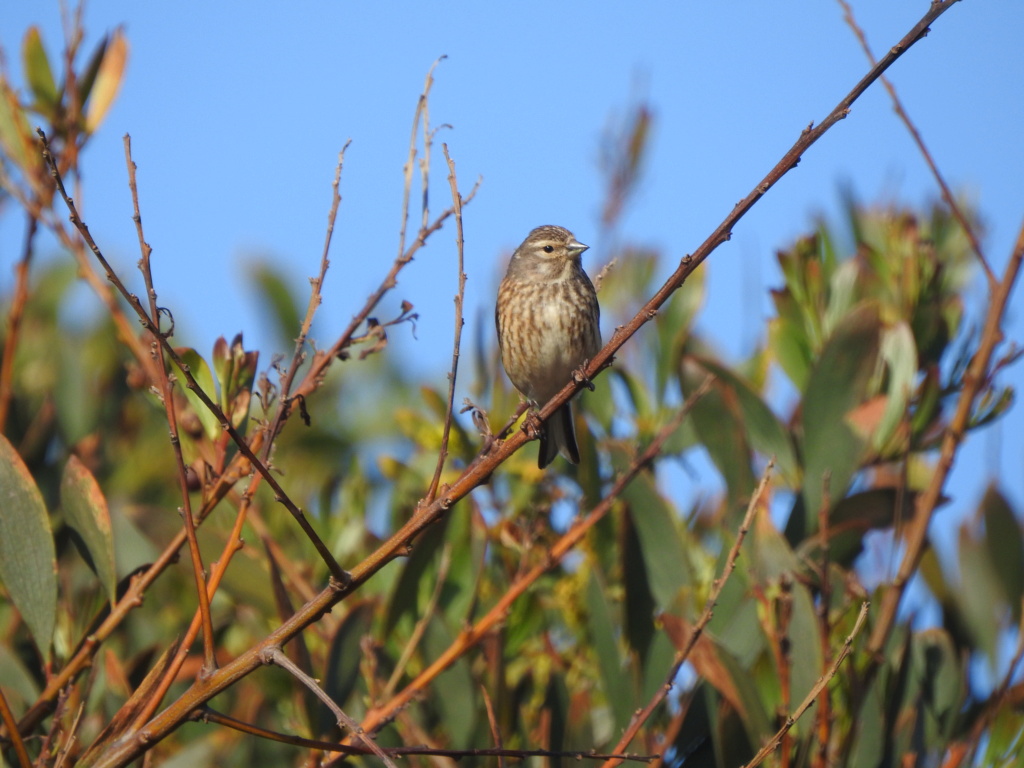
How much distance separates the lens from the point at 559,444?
14.4 feet

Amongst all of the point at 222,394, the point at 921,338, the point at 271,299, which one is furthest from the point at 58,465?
the point at 921,338

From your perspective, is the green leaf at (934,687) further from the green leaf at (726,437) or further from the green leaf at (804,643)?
the green leaf at (726,437)

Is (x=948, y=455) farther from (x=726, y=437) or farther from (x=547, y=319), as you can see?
(x=547, y=319)

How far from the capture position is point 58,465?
399 cm

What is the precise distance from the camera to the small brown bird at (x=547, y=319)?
519 centimetres

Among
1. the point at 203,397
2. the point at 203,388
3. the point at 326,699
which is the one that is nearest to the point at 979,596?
the point at 203,388

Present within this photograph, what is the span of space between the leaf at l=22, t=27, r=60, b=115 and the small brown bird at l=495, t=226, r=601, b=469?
84.8 inches

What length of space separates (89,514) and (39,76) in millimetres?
1635

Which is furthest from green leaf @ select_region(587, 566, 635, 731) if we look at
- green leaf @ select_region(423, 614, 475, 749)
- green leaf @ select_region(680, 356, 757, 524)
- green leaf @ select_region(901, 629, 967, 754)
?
green leaf @ select_region(901, 629, 967, 754)

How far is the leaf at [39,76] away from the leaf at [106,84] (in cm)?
11

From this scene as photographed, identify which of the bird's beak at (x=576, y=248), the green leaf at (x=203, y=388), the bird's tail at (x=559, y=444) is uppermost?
the bird's beak at (x=576, y=248)

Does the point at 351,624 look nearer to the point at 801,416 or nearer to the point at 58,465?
the point at 58,465

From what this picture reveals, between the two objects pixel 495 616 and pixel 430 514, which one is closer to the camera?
pixel 430 514

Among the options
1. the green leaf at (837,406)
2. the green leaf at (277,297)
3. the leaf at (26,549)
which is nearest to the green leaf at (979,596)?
the green leaf at (837,406)
